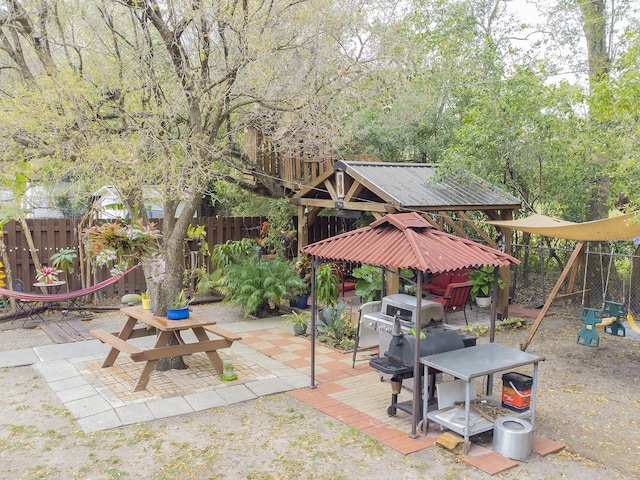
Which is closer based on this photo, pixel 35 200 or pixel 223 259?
pixel 223 259

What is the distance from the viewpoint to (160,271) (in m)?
6.29

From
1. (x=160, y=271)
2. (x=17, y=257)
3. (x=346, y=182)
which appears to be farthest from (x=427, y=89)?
(x=17, y=257)

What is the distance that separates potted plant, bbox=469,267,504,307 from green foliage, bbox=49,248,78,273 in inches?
293

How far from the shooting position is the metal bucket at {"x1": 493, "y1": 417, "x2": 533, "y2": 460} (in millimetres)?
4535

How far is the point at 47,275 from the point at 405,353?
7048 millimetres

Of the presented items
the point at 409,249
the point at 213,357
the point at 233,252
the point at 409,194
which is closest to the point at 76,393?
the point at 213,357

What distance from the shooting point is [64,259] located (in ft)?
32.6

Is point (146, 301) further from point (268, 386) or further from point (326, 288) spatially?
point (326, 288)

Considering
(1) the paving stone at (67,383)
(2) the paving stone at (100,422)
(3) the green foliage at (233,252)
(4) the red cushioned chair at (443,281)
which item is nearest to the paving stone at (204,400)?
(2) the paving stone at (100,422)

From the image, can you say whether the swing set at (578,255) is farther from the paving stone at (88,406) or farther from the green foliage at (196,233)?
the green foliage at (196,233)

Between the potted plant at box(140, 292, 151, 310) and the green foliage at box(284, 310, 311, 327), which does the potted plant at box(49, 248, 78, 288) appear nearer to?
the potted plant at box(140, 292, 151, 310)

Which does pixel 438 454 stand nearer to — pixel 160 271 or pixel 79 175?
pixel 160 271

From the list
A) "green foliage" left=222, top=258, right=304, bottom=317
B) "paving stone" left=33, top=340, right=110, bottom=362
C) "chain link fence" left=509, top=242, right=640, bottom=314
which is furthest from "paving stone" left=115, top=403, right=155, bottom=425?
"chain link fence" left=509, top=242, right=640, bottom=314

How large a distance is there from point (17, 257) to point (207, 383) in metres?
5.80
